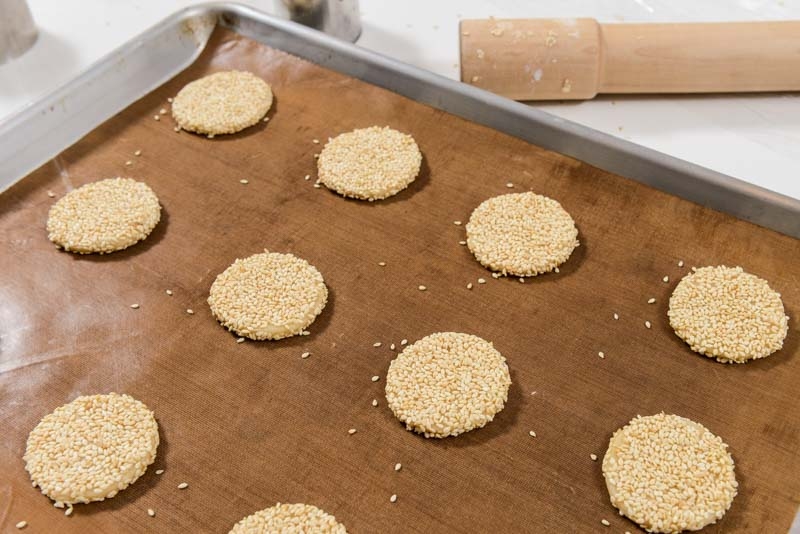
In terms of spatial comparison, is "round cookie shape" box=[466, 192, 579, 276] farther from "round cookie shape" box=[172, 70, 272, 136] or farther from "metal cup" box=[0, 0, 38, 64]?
"metal cup" box=[0, 0, 38, 64]

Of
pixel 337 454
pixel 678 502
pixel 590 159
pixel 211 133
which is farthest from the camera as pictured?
pixel 211 133

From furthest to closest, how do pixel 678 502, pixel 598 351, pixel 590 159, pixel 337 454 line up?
1. pixel 590 159
2. pixel 598 351
3. pixel 337 454
4. pixel 678 502

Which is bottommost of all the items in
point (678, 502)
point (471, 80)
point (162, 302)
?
point (678, 502)

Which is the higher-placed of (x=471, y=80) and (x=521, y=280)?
(x=471, y=80)

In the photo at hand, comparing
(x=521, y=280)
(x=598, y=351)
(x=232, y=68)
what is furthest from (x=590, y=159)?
(x=232, y=68)

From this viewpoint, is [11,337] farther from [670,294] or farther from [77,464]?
[670,294]

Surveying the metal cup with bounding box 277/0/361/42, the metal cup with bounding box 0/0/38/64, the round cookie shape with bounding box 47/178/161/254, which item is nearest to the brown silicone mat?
the round cookie shape with bounding box 47/178/161/254

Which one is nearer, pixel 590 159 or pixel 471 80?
pixel 590 159
